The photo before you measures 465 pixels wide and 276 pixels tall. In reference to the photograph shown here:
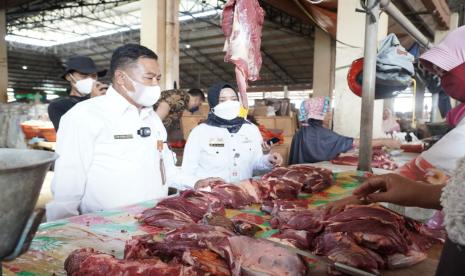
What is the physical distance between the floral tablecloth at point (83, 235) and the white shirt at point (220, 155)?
1.43 m

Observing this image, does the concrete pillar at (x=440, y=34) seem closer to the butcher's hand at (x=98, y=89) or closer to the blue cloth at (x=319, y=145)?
the blue cloth at (x=319, y=145)

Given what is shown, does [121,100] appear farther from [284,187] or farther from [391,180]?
[391,180]

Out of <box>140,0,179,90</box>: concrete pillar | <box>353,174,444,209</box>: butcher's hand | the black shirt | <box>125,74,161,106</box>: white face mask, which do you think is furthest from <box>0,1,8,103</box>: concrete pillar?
<box>353,174,444,209</box>: butcher's hand

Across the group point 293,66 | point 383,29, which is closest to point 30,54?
point 293,66

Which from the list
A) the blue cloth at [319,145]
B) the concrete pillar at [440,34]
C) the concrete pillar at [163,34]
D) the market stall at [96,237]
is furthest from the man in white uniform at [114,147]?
the concrete pillar at [440,34]

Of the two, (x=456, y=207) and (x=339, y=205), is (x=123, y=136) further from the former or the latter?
(x=456, y=207)

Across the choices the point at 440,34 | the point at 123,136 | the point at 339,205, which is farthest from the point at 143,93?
the point at 440,34

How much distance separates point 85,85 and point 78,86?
8 cm

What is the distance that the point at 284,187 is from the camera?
2.77 metres

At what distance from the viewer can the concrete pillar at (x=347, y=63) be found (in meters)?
6.14

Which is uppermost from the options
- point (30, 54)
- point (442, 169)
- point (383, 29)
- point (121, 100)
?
point (30, 54)

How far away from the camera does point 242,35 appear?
3.39 meters

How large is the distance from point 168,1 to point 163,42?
101 cm

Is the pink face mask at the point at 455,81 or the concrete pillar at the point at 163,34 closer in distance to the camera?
the pink face mask at the point at 455,81
